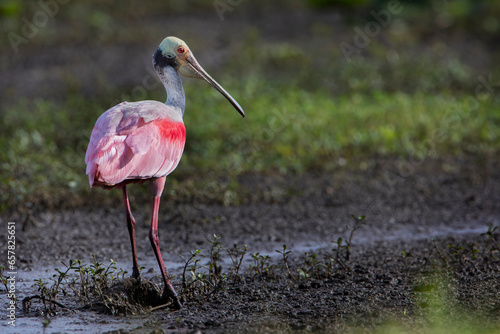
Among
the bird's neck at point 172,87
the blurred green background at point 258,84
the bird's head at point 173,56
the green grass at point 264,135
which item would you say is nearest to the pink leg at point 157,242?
the bird's neck at point 172,87

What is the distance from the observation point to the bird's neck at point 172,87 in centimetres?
499

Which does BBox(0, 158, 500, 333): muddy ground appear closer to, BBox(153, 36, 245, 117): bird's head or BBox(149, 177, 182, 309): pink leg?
BBox(149, 177, 182, 309): pink leg

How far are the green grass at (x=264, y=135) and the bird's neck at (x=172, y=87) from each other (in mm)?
2042

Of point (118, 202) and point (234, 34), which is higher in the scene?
point (234, 34)

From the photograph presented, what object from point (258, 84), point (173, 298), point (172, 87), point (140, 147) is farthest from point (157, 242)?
point (258, 84)

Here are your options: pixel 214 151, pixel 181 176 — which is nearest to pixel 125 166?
pixel 181 176

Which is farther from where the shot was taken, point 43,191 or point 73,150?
point 73,150

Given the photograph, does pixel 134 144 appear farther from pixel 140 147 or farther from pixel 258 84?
pixel 258 84

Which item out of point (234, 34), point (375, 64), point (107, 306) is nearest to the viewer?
point (107, 306)

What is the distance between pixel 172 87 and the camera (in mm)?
5004

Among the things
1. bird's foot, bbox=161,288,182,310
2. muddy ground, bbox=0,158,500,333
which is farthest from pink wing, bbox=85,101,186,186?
muddy ground, bbox=0,158,500,333

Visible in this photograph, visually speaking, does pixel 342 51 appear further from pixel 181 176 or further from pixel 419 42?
pixel 181 176

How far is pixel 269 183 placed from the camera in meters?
7.35

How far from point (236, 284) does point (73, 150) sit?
12.5ft
